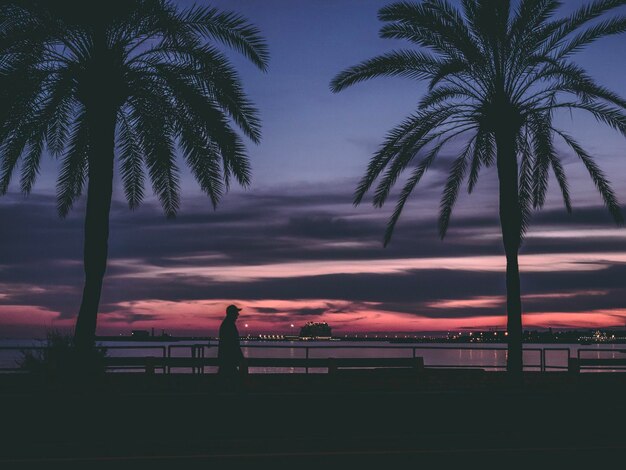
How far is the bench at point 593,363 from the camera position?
872 inches

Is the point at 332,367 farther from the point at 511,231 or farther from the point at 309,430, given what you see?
the point at 309,430

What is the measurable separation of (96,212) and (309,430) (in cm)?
856

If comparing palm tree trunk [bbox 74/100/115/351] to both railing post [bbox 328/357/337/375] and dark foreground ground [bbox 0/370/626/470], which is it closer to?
dark foreground ground [bbox 0/370/626/470]

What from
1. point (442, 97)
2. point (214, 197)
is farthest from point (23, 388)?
point (442, 97)

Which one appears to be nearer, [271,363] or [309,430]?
[309,430]

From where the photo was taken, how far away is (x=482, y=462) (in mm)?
8742

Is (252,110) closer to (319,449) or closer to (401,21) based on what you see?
(401,21)

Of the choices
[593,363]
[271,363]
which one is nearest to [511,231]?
[593,363]

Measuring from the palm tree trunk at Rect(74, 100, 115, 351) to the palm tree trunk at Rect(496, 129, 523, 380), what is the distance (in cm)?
977

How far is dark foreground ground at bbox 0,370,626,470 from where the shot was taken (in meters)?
9.02

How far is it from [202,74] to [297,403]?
882 centimetres

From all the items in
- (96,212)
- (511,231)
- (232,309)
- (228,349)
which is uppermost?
(96,212)

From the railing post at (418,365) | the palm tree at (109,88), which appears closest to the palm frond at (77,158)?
the palm tree at (109,88)

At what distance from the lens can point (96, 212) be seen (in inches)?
722
